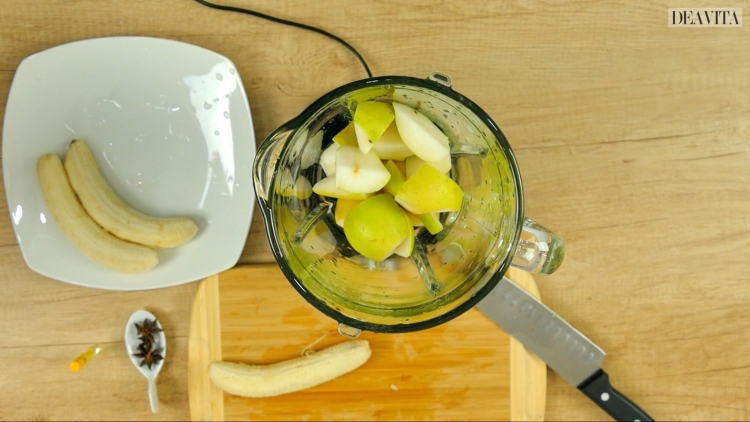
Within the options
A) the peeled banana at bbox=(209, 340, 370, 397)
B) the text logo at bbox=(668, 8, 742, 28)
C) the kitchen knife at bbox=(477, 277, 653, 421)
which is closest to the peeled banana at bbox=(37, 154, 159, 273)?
the peeled banana at bbox=(209, 340, 370, 397)

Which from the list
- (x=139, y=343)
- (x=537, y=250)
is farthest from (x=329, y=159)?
(x=139, y=343)

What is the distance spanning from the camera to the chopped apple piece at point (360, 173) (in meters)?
0.57

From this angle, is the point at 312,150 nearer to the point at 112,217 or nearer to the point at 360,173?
the point at 360,173

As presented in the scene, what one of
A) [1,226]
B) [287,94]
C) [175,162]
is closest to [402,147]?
[287,94]

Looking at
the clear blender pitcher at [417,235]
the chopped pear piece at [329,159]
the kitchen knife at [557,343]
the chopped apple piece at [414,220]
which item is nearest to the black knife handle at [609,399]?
the kitchen knife at [557,343]

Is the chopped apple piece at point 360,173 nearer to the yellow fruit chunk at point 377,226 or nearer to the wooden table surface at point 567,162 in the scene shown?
the yellow fruit chunk at point 377,226

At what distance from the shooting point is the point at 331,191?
0.61 m

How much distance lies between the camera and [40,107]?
2.64 feet

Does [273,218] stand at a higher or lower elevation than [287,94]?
lower

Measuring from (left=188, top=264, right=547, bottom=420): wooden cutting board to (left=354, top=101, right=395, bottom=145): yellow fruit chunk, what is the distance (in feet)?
1.17

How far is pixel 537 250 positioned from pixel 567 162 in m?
0.28

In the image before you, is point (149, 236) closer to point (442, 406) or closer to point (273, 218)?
point (273, 218)

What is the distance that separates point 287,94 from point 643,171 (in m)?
0.59

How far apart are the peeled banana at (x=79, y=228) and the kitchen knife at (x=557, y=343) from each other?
0.54 metres
